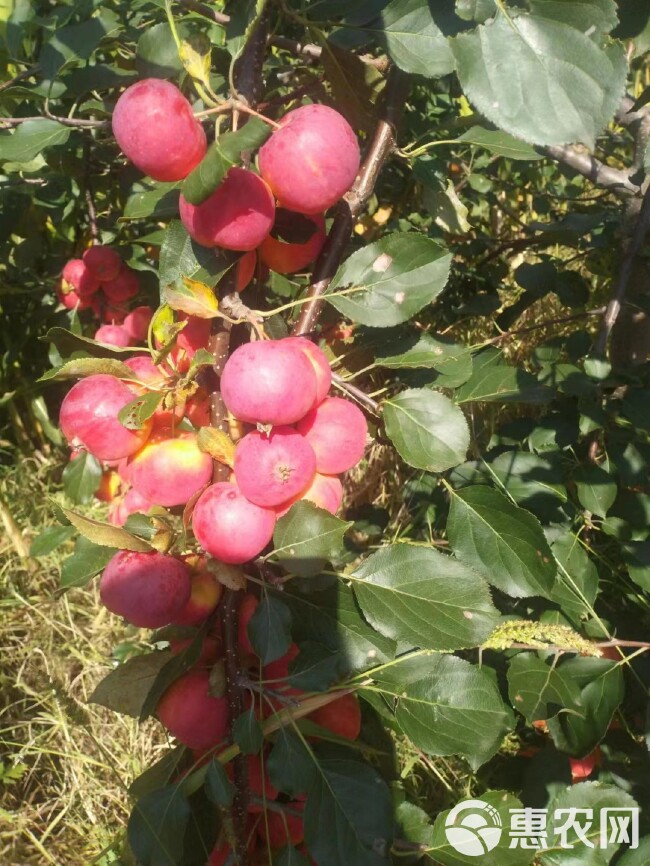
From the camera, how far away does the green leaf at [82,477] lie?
1.31 meters

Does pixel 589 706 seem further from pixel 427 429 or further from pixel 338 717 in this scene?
pixel 427 429

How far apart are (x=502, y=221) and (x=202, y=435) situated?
2413mm

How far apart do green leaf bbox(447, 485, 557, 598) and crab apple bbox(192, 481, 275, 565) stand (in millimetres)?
307

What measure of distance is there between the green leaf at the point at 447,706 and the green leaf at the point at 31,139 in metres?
0.84

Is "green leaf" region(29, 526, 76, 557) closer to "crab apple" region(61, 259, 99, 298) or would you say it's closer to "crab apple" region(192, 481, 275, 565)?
"crab apple" region(61, 259, 99, 298)

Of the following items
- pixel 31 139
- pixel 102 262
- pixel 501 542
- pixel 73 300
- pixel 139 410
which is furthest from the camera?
pixel 73 300

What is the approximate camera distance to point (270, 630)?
2.30 feet

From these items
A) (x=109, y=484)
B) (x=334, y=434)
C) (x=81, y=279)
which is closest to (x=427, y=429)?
(x=334, y=434)

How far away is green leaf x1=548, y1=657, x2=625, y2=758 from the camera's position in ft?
3.19

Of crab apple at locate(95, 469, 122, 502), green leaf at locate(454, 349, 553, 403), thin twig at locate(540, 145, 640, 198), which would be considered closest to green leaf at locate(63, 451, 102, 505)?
crab apple at locate(95, 469, 122, 502)

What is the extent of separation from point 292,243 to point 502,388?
37 centimetres

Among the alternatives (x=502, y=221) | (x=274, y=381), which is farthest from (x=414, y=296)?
(x=502, y=221)

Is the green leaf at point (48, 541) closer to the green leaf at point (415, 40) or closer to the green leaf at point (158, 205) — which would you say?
the green leaf at point (158, 205)

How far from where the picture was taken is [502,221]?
2.82m
